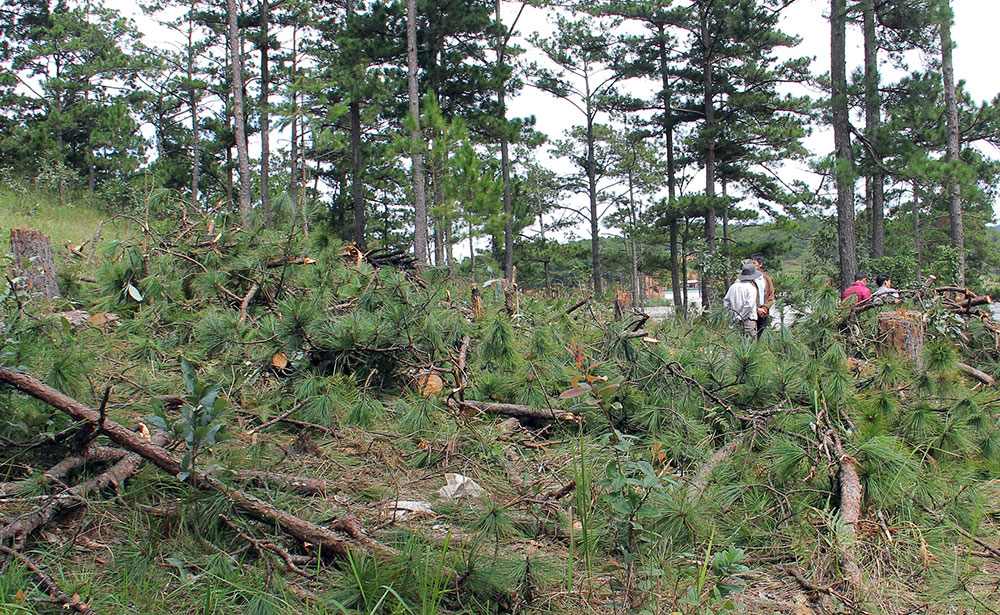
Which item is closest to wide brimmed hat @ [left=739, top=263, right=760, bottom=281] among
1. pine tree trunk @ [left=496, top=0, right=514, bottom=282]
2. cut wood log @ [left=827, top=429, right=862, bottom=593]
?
cut wood log @ [left=827, top=429, right=862, bottom=593]

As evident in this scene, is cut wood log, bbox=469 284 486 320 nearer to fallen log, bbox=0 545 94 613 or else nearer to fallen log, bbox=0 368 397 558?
fallen log, bbox=0 368 397 558

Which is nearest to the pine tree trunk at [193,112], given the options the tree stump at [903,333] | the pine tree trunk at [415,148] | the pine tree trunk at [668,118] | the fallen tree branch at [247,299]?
the pine tree trunk at [415,148]

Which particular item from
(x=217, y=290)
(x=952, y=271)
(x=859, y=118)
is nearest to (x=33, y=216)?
(x=217, y=290)

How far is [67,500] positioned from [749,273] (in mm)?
5730

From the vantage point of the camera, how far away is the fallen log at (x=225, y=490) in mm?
2086

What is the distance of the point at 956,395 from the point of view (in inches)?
143

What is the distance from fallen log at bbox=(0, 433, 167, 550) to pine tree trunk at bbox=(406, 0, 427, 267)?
10320 millimetres

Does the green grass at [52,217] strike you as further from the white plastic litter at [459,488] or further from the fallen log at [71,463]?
the white plastic litter at [459,488]

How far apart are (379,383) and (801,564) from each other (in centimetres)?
269

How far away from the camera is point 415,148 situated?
41.1 ft

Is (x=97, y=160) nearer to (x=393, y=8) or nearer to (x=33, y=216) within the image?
(x=33, y=216)

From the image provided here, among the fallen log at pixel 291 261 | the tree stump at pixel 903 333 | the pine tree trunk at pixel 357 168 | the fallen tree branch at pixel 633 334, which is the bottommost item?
the tree stump at pixel 903 333

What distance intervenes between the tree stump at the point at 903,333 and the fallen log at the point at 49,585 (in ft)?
16.4

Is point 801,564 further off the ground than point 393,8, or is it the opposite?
point 393,8
